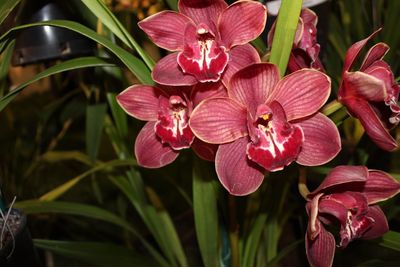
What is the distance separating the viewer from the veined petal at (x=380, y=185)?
57 cm

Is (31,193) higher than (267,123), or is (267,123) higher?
(267,123)

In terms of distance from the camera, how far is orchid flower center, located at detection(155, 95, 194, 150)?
59cm

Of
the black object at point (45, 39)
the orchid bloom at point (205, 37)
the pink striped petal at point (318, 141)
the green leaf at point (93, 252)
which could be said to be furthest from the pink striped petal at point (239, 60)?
the green leaf at point (93, 252)

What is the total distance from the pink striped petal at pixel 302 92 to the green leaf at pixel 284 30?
0.9 inches

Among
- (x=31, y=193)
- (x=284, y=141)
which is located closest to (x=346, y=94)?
(x=284, y=141)

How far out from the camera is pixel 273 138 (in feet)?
1.75

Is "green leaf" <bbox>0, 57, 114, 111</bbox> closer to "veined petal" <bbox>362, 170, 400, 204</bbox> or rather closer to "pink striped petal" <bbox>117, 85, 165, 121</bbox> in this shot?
"pink striped petal" <bbox>117, 85, 165, 121</bbox>

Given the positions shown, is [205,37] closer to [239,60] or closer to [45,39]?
[239,60]

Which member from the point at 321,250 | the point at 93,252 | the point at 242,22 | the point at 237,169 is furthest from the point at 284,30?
the point at 93,252

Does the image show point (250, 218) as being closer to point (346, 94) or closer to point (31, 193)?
point (346, 94)

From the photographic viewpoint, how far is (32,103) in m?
2.64

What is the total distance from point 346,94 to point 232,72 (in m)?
0.13

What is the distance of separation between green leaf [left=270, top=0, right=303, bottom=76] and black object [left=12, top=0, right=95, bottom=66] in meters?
0.37

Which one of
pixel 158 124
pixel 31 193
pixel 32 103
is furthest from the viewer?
pixel 32 103
